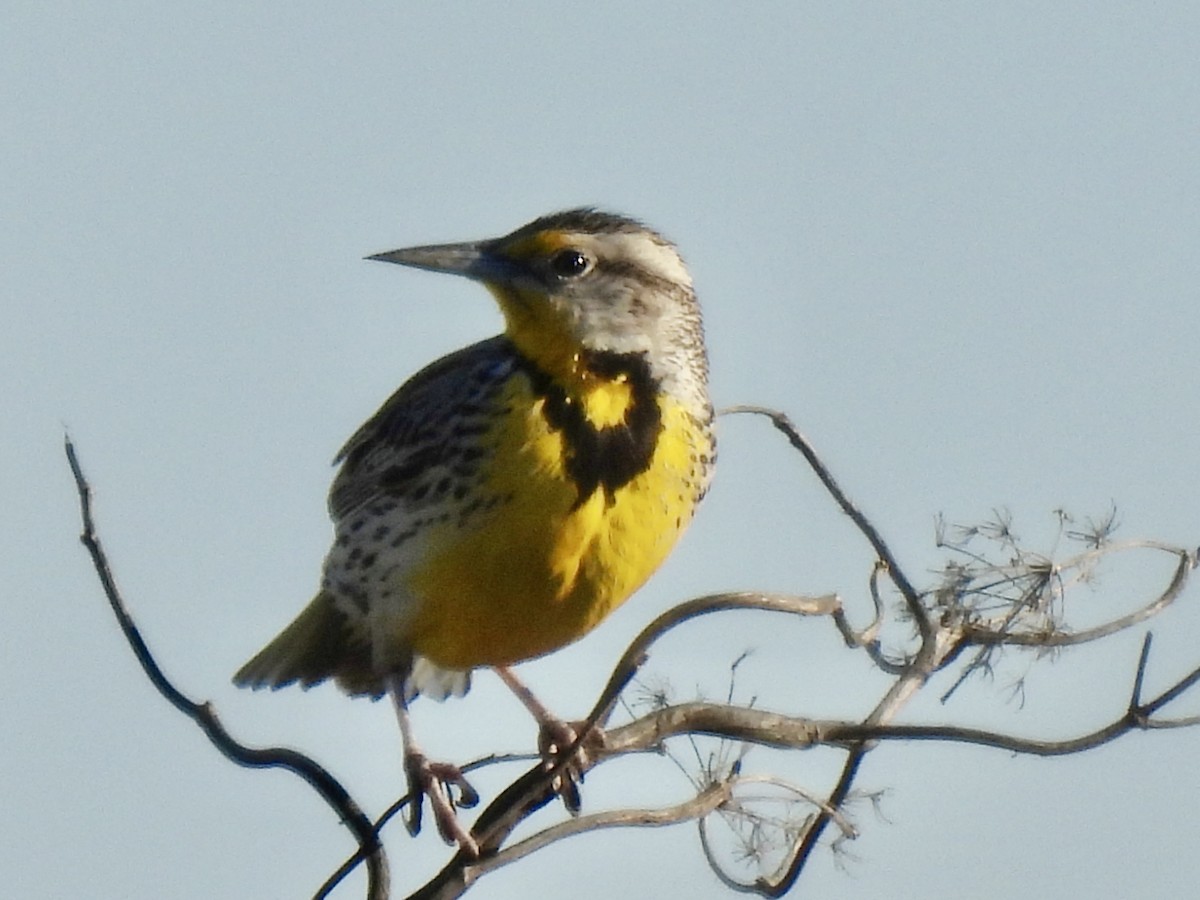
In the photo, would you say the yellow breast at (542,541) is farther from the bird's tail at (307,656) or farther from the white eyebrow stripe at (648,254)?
the bird's tail at (307,656)

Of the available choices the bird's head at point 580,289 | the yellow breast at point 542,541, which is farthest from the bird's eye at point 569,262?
the yellow breast at point 542,541

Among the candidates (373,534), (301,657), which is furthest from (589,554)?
(301,657)

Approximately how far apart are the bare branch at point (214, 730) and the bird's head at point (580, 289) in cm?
168

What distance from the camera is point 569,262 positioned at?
450cm

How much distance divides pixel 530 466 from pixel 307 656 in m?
1.09

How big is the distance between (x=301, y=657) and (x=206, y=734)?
7.48 ft

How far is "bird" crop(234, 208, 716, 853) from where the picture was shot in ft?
13.7

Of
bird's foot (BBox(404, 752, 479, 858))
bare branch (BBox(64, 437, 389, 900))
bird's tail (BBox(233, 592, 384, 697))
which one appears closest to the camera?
bare branch (BBox(64, 437, 389, 900))

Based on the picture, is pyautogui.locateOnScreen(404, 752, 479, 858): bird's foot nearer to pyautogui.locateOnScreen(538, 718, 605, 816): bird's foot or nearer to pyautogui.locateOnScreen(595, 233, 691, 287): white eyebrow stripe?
pyautogui.locateOnScreen(538, 718, 605, 816): bird's foot

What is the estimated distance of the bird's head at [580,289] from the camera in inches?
173

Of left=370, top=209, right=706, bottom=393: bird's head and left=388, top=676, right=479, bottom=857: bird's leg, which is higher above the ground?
left=370, top=209, right=706, bottom=393: bird's head

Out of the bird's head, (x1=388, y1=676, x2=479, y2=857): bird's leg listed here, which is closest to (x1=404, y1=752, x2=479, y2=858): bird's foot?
(x1=388, y1=676, x2=479, y2=857): bird's leg

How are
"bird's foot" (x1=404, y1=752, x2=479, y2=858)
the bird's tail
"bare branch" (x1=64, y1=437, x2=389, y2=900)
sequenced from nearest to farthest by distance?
1. "bare branch" (x1=64, y1=437, x2=389, y2=900)
2. "bird's foot" (x1=404, y1=752, x2=479, y2=858)
3. the bird's tail

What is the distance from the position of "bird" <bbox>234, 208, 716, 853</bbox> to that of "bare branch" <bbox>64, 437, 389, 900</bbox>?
1.24 meters
